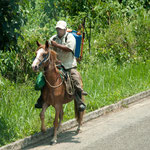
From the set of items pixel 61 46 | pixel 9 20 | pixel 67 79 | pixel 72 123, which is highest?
pixel 9 20

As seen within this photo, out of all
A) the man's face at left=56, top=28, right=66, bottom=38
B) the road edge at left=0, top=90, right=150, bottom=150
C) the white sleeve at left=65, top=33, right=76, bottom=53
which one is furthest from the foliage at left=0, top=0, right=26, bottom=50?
the road edge at left=0, top=90, right=150, bottom=150

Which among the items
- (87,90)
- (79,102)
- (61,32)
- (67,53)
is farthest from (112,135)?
(87,90)

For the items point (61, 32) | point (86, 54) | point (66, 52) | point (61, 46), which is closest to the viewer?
point (61, 46)

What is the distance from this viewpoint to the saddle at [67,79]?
7884 mm

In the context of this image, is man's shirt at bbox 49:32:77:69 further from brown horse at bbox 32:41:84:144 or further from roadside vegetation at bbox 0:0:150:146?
roadside vegetation at bbox 0:0:150:146

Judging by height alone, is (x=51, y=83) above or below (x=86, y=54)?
above

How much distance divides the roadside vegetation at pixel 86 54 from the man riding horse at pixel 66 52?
41.8 inches

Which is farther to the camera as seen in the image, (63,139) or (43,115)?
(63,139)

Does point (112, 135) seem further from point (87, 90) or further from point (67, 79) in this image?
point (87, 90)

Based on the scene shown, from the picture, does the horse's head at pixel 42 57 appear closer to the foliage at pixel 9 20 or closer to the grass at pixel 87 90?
the grass at pixel 87 90

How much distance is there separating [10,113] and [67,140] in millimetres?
1560

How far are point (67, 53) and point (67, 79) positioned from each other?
579 millimetres

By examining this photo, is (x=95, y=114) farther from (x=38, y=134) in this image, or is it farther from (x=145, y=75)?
(x=145, y=75)

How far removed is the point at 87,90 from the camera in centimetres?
1113
